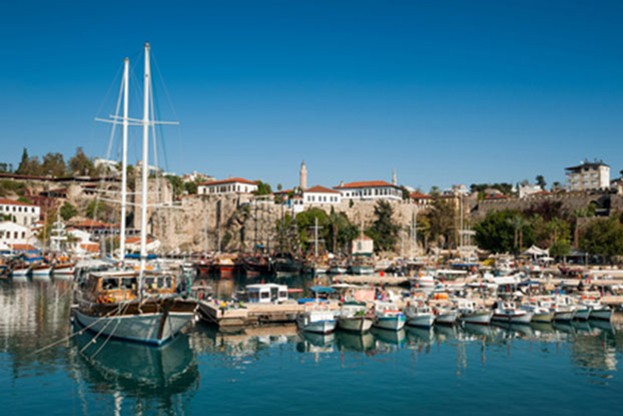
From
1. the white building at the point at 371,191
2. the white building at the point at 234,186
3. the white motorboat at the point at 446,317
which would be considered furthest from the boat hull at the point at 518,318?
the white building at the point at 234,186

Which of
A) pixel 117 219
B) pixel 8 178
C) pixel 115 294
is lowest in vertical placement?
pixel 115 294

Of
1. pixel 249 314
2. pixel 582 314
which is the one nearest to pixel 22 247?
pixel 249 314

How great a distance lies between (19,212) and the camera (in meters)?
85.5

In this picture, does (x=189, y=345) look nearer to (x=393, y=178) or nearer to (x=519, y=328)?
(x=519, y=328)

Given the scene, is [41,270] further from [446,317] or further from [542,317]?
[542,317]

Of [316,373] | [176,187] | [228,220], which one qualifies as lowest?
[316,373]

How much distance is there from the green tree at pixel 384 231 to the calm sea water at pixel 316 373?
47.8 meters

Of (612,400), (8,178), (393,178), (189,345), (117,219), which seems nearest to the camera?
(612,400)

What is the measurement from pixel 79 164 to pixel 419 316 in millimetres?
101250

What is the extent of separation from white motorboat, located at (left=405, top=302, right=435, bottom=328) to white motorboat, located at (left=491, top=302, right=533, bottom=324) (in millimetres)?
3520

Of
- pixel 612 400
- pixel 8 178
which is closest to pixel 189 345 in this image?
pixel 612 400

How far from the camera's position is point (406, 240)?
253 ft

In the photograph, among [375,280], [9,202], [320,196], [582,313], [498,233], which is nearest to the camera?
[582,313]

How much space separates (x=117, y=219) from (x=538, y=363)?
74.9 m
